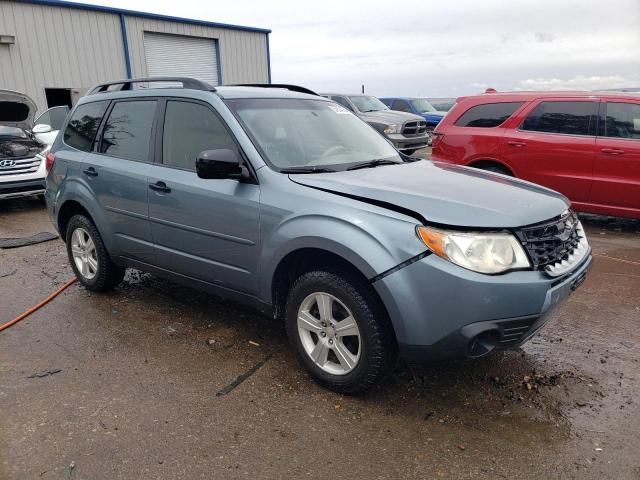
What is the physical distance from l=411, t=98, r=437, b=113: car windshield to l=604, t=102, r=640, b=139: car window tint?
502 inches

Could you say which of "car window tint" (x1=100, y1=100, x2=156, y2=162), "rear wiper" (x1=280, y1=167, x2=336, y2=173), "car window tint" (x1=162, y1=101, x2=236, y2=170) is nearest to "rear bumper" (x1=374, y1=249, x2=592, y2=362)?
"rear wiper" (x1=280, y1=167, x2=336, y2=173)

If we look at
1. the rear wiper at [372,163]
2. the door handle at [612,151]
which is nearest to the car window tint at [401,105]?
the door handle at [612,151]

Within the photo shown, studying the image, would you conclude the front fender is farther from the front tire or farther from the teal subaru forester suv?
the front tire

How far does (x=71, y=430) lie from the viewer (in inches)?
110

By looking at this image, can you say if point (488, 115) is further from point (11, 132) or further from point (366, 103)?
point (366, 103)

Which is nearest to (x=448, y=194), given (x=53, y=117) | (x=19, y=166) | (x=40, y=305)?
(x=40, y=305)

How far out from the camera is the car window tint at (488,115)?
7.18m

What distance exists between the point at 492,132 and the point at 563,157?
98cm

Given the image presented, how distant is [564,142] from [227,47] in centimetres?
1580

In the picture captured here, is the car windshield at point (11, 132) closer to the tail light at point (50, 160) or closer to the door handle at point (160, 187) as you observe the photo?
the tail light at point (50, 160)

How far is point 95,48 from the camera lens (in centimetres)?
1598

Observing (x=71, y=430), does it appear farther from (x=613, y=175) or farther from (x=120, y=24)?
(x=120, y=24)

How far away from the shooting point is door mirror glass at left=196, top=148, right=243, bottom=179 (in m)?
3.16

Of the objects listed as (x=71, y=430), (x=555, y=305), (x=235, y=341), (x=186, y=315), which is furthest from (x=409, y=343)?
(x=186, y=315)
